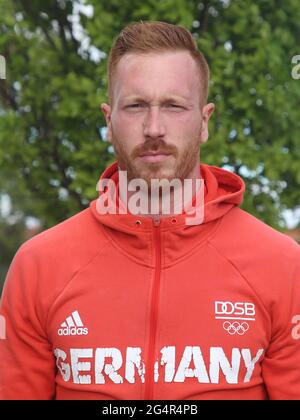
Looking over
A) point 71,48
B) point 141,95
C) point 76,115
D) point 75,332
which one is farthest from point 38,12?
point 75,332

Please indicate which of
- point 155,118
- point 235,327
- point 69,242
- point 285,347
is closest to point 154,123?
point 155,118

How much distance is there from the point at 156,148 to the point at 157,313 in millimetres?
734

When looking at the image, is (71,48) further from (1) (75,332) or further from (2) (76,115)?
(1) (75,332)

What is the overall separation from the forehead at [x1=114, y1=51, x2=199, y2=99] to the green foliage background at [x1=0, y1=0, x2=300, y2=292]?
2.33 metres

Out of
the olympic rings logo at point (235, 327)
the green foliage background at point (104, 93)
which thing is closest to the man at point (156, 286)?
the olympic rings logo at point (235, 327)

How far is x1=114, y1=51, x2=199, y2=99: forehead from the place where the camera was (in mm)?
3496

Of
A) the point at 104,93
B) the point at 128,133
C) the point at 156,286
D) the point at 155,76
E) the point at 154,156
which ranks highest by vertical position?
the point at 104,93

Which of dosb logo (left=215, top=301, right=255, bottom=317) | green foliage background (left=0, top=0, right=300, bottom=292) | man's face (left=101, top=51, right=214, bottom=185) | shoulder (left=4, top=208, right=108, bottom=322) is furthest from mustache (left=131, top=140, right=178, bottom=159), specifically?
green foliage background (left=0, top=0, right=300, bottom=292)

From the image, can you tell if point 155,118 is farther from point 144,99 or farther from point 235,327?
point 235,327

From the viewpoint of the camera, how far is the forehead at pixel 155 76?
3496mm

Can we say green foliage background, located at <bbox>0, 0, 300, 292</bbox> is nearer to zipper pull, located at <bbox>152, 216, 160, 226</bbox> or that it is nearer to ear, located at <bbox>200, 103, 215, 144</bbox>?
ear, located at <bbox>200, 103, 215, 144</bbox>

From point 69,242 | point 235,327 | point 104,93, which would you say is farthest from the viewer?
point 104,93

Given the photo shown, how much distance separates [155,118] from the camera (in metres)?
3.46

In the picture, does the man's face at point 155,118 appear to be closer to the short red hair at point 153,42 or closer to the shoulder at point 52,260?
the short red hair at point 153,42
